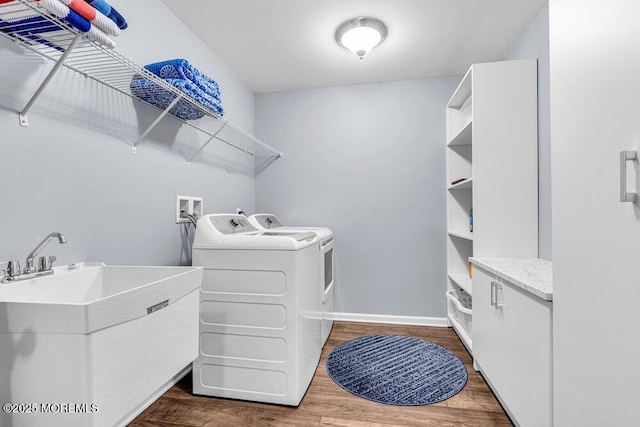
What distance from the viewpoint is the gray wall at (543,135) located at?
179 cm

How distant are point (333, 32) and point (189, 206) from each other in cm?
155

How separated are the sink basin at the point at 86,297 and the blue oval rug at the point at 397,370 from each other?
1292 mm

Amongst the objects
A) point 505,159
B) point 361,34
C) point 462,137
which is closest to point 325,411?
point 505,159

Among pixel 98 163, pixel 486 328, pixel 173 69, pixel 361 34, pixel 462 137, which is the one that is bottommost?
pixel 486 328

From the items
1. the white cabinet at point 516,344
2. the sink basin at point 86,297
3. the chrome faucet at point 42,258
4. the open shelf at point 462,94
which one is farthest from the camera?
the open shelf at point 462,94

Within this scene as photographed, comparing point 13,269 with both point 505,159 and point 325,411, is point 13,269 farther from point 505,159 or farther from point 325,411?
point 505,159

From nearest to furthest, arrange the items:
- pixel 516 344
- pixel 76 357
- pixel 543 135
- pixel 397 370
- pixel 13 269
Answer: pixel 76 357 < pixel 13 269 < pixel 516 344 < pixel 543 135 < pixel 397 370

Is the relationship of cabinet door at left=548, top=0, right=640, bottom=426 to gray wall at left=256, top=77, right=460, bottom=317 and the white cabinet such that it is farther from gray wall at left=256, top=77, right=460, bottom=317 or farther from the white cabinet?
gray wall at left=256, top=77, right=460, bottom=317

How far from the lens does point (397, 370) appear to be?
203 cm

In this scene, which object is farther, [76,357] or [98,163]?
[98,163]

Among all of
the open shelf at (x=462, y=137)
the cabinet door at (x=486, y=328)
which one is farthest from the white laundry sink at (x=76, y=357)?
the open shelf at (x=462, y=137)

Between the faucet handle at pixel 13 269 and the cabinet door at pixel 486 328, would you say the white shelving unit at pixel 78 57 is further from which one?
the cabinet door at pixel 486 328

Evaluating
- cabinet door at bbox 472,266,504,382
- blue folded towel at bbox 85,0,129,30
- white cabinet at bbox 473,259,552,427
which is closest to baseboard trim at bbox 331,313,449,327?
cabinet door at bbox 472,266,504,382

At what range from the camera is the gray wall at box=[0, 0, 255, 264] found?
1079 mm
